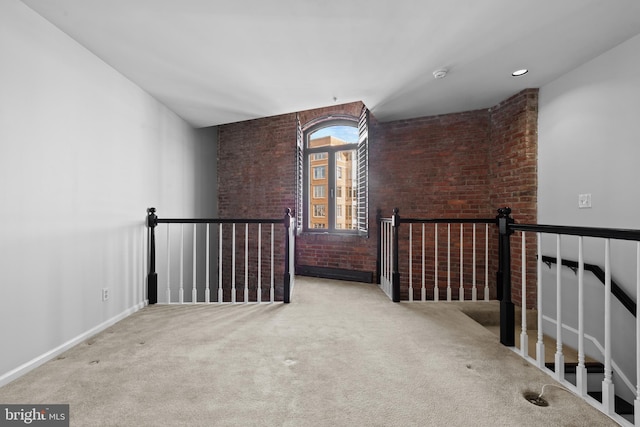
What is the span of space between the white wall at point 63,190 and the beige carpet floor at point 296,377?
283 mm

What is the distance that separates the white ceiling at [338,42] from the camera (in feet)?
5.90

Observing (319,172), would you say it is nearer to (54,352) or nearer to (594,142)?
(594,142)

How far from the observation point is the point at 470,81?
2850mm

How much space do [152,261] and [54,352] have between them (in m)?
1.22

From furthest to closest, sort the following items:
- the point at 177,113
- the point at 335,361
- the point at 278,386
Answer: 1. the point at 177,113
2. the point at 335,361
3. the point at 278,386

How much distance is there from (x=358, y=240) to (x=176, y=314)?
2.57 m

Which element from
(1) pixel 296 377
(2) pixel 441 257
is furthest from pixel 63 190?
(2) pixel 441 257

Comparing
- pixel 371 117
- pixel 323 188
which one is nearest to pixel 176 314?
pixel 323 188

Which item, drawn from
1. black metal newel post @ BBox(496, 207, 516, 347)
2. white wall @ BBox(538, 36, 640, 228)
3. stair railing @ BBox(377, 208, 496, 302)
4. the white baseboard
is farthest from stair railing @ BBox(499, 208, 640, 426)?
the white baseboard

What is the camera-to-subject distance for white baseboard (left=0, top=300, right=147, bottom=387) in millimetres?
1656

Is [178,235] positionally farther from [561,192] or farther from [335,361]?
[561,192]

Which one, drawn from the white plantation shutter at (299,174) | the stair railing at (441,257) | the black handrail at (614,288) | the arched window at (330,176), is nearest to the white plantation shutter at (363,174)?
the arched window at (330,176)

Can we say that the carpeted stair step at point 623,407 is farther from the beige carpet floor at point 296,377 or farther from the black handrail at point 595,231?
the black handrail at point 595,231

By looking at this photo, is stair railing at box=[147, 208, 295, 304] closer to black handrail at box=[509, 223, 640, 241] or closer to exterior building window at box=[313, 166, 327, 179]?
exterior building window at box=[313, 166, 327, 179]
